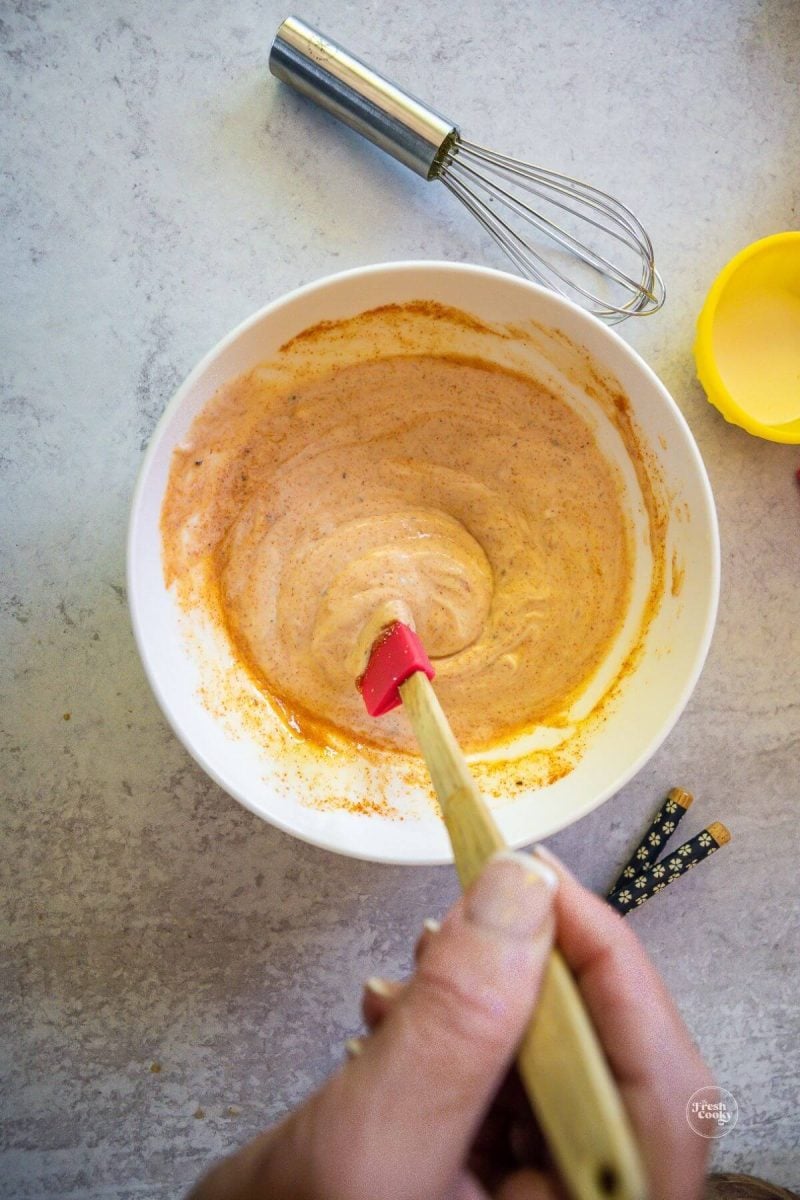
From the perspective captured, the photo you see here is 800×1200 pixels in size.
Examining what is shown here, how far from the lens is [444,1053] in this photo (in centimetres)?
75

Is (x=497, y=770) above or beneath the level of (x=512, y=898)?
above

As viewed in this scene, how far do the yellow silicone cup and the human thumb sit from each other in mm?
859

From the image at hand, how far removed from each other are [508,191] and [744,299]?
0.42 metres

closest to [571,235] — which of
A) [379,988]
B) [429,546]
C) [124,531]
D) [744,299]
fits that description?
[744,299]

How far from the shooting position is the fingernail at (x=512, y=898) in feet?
2.52

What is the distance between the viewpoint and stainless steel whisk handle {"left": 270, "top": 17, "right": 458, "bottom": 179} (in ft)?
4.18

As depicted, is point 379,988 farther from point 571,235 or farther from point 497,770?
point 571,235

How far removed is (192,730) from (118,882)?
40cm

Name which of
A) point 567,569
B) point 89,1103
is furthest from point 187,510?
point 89,1103

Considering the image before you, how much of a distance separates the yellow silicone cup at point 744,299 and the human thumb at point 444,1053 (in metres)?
0.86

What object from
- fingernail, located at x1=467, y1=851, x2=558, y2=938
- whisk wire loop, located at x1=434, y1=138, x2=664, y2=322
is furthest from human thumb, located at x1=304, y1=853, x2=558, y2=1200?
whisk wire loop, located at x1=434, y1=138, x2=664, y2=322

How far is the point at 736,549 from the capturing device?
142cm

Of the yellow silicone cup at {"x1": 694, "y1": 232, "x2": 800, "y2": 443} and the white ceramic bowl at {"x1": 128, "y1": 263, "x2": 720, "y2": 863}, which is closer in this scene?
the white ceramic bowl at {"x1": 128, "y1": 263, "x2": 720, "y2": 863}

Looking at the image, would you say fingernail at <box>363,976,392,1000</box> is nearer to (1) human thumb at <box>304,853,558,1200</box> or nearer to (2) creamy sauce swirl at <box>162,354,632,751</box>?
(1) human thumb at <box>304,853,558,1200</box>
